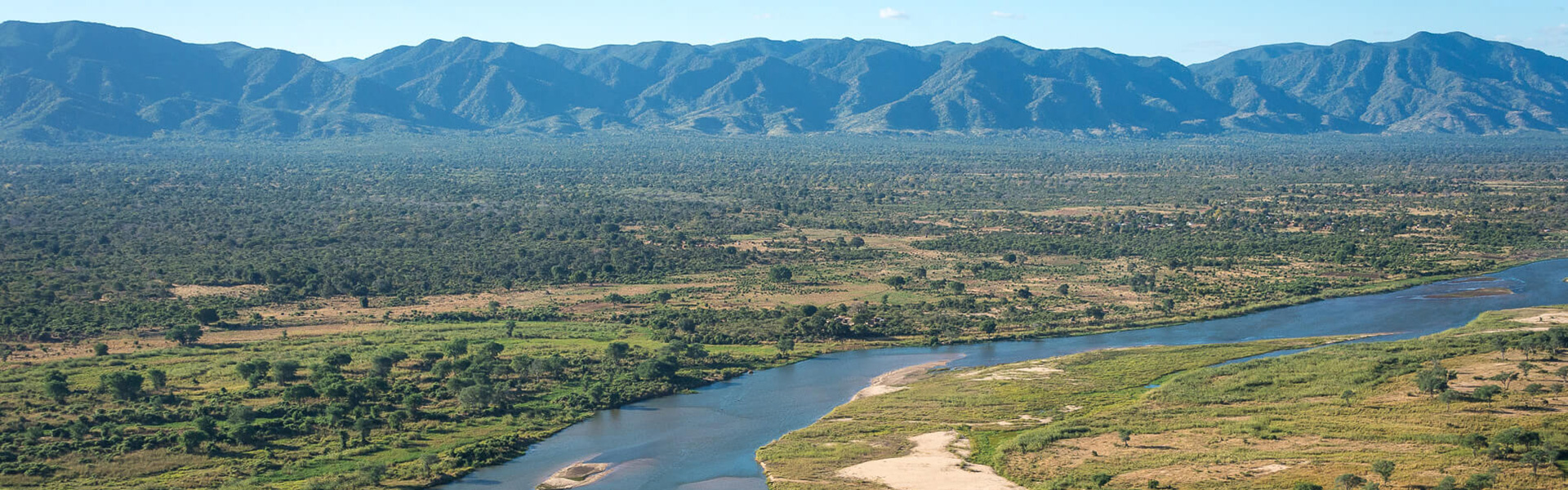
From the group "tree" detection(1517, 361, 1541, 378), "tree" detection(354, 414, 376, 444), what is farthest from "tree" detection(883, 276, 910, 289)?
"tree" detection(354, 414, 376, 444)

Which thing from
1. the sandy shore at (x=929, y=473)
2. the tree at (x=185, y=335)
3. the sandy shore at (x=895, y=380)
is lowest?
the sandy shore at (x=929, y=473)

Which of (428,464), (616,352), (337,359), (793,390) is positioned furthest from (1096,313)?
(428,464)

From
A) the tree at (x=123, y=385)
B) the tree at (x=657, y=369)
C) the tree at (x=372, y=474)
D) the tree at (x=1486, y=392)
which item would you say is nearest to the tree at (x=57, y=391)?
the tree at (x=123, y=385)

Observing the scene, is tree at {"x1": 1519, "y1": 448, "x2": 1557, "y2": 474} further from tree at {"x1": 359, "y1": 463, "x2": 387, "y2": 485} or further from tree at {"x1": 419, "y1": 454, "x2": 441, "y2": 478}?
tree at {"x1": 359, "y1": 463, "x2": 387, "y2": 485}

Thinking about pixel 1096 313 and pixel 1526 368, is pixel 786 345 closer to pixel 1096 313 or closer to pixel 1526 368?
pixel 1096 313

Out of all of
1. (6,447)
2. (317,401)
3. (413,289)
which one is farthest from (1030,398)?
(413,289)

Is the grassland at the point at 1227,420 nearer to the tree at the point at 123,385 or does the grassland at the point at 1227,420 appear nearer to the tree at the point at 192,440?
the tree at the point at 192,440
